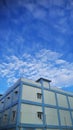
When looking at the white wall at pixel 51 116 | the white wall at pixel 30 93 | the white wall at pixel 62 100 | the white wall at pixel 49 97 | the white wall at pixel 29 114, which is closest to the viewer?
the white wall at pixel 29 114

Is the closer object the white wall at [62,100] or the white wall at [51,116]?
the white wall at [51,116]

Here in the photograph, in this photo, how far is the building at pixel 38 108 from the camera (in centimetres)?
2066

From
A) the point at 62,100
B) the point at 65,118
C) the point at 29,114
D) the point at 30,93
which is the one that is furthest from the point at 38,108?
the point at 62,100

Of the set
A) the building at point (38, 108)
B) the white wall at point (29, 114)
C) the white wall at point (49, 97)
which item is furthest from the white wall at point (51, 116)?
the white wall at point (29, 114)

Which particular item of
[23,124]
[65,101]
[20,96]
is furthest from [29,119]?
[65,101]

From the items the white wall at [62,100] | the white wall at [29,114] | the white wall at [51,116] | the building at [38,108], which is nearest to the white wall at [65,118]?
the building at [38,108]

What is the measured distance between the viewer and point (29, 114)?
69.1 ft

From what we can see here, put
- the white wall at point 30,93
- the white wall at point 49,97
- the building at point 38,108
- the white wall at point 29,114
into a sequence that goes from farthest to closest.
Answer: the white wall at point 49,97 → the white wall at point 30,93 → the building at point 38,108 → the white wall at point 29,114

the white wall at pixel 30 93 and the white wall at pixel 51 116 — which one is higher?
the white wall at pixel 30 93

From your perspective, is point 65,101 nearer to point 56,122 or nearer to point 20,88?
point 56,122

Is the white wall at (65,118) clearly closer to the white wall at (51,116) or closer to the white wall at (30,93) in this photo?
the white wall at (51,116)

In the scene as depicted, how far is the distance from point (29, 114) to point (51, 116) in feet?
17.4

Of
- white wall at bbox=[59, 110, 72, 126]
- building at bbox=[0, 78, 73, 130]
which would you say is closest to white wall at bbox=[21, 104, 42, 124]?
building at bbox=[0, 78, 73, 130]

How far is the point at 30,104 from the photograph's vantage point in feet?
73.1
